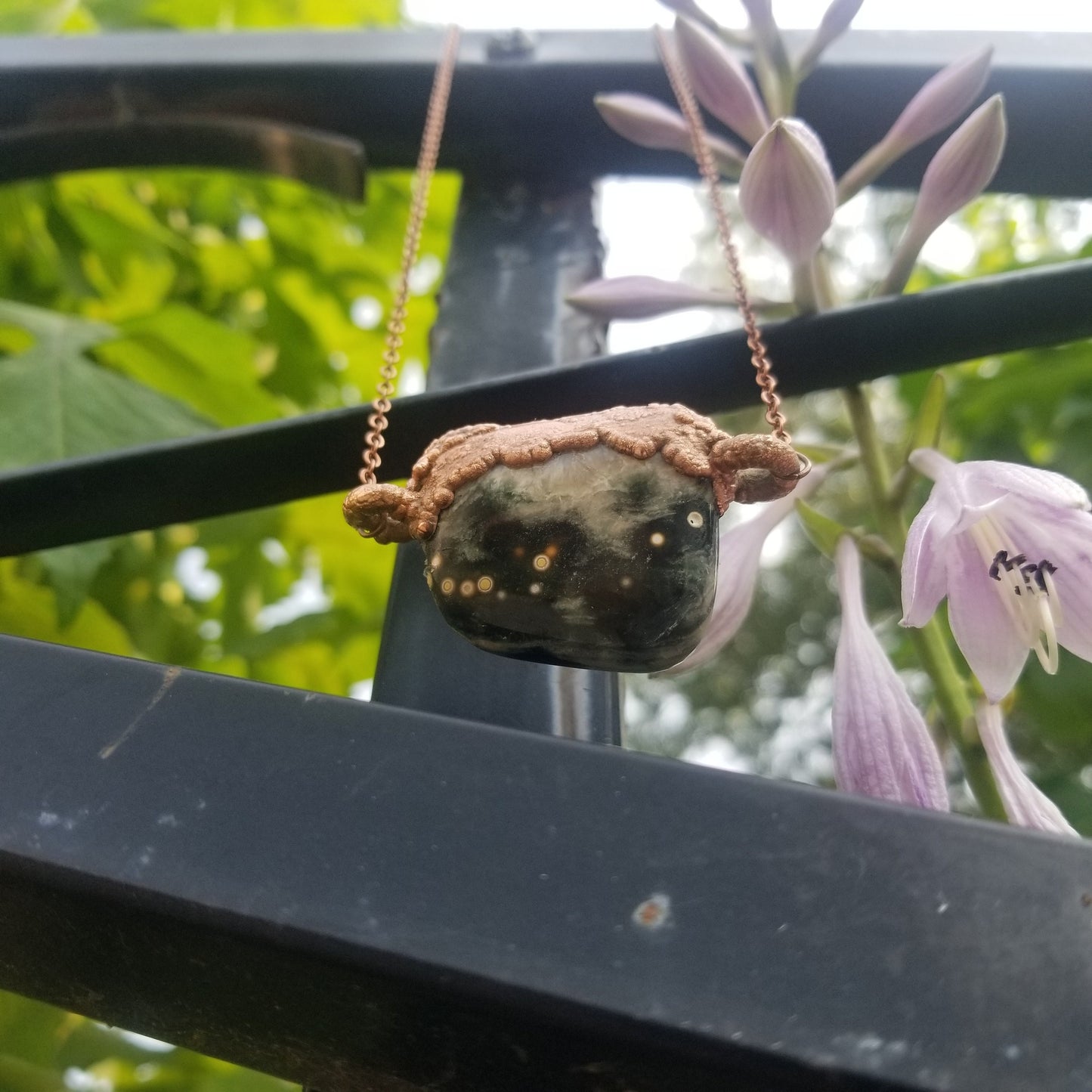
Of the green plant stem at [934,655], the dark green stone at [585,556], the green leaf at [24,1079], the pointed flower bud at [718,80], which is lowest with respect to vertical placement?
the green leaf at [24,1079]

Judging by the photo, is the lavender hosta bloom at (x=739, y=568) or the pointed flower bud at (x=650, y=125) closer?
the lavender hosta bloom at (x=739, y=568)

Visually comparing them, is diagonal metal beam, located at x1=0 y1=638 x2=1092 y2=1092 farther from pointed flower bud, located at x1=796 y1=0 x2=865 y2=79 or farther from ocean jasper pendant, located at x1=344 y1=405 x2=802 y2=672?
pointed flower bud, located at x1=796 y1=0 x2=865 y2=79

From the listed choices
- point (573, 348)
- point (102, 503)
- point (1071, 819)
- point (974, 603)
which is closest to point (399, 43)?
point (573, 348)

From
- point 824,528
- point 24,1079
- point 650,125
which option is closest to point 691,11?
point 650,125

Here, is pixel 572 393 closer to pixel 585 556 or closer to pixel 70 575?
pixel 585 556

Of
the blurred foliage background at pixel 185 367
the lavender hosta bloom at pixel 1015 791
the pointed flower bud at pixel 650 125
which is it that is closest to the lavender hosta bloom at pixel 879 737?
the lavender hosta bloom at pixel 1015 791

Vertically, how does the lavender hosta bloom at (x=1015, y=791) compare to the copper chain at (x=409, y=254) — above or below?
below

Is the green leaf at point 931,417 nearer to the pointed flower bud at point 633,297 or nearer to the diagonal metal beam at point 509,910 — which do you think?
the pointed flower bud at point 633,297
